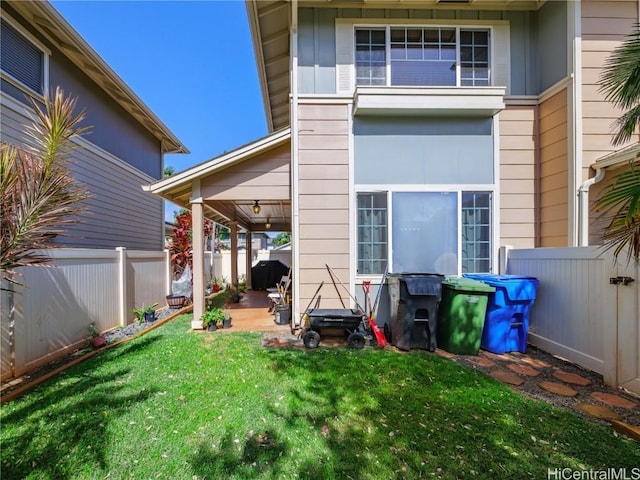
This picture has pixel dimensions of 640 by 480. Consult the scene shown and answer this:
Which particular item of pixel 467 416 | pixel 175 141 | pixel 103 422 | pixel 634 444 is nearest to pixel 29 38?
pixel 175 141

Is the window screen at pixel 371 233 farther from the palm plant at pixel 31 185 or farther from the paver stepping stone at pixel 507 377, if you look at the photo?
the palm plant at pixel 31 185

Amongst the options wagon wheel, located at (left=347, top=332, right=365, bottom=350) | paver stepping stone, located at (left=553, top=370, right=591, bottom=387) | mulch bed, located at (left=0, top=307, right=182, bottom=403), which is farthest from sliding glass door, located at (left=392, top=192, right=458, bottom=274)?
mulch bed, located at (left=0, top=307, right=182, bottom=403)

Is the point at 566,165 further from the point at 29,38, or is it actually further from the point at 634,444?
the point at 29,38

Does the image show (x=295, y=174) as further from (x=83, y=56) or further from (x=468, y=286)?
(x=83, y=56)

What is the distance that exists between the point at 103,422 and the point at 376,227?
446cm

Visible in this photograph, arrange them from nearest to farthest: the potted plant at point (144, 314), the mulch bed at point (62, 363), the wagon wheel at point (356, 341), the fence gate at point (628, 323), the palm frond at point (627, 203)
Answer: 1. the palm frond at point (627, 203)
2. the fence gate at point (628, 323)
3. the mulch bed at point (62, 363)
4. the wagon wheel at point (356, 341)
5. the potted plant at point (144, 314)

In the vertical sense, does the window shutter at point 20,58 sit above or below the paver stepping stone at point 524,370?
above

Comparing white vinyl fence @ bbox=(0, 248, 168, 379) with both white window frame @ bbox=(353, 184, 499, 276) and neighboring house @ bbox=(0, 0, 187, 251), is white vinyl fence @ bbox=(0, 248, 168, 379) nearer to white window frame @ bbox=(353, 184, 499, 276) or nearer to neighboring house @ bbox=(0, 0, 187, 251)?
neighboring house @ bbox=(0, 0, 187, 251)

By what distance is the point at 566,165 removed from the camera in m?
4.86

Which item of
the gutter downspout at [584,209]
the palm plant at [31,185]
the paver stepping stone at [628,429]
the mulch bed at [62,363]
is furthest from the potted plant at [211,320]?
the gutter downspout at [584,209]

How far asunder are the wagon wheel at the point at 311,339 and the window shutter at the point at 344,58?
4.30 metres

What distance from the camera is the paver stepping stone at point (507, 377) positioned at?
11.4ft

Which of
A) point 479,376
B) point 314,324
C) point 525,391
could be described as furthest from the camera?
point 314,324

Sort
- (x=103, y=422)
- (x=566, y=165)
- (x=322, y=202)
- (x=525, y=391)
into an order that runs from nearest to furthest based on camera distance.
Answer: (x=103, y=422), (x=525, y=391), (x=566, y=165), (x=322, y=202)
